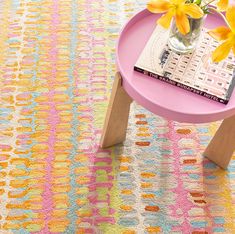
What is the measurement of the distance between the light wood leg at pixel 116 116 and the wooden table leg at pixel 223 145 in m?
0.35

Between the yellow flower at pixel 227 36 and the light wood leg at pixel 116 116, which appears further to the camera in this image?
the light wood leg at pixel 116 116

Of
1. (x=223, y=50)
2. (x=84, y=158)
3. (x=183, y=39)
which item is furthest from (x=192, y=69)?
(x=84, y=158)

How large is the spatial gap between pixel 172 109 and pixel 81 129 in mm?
574

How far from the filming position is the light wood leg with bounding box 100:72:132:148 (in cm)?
141

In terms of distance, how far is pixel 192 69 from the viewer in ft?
4.43

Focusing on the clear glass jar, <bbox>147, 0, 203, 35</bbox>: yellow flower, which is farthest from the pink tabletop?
<bbox>147, 0, 203, 35</bbox>: yellow flower

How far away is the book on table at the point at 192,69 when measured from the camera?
51.7 inches

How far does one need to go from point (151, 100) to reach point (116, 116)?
278mm

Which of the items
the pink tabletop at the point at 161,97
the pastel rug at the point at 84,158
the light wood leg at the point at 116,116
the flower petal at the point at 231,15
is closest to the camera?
the flower petal at the point at 231,15

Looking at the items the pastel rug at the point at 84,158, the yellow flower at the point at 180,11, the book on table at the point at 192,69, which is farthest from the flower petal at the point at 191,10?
the pastel rug at the point at 84,158

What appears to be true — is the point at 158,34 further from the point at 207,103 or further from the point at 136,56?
the point at 207,103

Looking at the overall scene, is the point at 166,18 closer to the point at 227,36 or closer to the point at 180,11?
the point at 180,11

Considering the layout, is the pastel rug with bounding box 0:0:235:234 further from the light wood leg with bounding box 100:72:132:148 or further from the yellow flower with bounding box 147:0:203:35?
the yellow flower with bounding box 147:0:203:35

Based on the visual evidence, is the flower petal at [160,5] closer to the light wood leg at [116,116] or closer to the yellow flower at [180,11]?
the yellow flower at [180,11]
